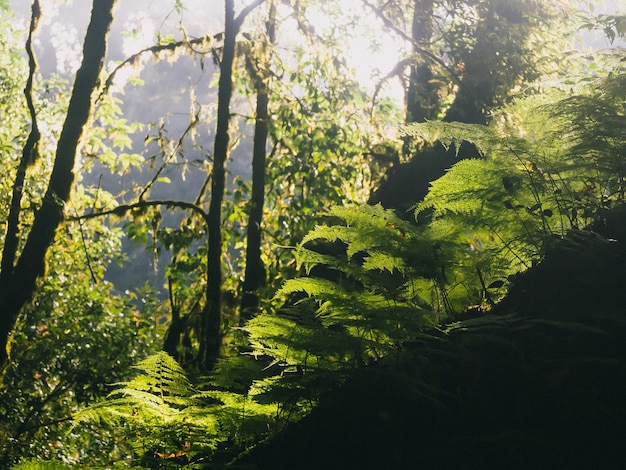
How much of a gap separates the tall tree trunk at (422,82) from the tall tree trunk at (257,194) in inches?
96.6

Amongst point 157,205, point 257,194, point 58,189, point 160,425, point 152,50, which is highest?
point 152,50

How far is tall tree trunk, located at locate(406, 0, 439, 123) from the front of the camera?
8672mm

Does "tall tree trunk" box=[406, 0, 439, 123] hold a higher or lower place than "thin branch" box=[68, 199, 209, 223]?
→ higher

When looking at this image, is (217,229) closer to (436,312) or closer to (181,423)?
(181,423)

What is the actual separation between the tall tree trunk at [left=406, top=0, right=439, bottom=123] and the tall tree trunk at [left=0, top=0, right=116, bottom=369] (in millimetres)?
4502

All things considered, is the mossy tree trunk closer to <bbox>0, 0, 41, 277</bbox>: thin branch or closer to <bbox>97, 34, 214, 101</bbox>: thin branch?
<bbox>97, 34, 214, 101</bbox>: thin branch

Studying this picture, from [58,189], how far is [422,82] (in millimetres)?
6268

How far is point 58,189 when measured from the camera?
6.62 metres

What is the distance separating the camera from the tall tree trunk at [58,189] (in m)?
6.22

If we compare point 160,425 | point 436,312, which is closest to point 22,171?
point 160,425

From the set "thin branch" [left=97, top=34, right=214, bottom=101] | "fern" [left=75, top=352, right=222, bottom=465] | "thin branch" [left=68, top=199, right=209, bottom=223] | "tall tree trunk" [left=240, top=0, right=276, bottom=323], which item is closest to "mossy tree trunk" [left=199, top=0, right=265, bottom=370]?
"thin branch" [left=68, top=199, right=209, bottom=223]

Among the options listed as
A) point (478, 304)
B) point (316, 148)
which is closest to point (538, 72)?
point (316, 148)

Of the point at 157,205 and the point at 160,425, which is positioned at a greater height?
the point at 157,205

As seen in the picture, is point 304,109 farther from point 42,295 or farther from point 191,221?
point 42,295
